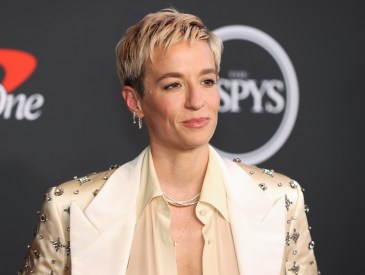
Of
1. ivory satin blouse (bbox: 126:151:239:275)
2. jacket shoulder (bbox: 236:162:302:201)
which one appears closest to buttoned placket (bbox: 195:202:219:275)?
ivory satin blouse (bbox: 126:151:239:275)

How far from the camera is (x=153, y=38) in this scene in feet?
6.95

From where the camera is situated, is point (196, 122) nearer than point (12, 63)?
Yes

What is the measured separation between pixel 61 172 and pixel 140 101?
3.44ft

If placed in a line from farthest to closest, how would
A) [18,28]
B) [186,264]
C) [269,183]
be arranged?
1. [18,28]
2. [269,183]
3. [186,264]

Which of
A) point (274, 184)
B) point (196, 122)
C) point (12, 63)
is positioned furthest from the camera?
point (12, 63)

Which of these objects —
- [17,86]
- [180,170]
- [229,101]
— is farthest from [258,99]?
[180,170]

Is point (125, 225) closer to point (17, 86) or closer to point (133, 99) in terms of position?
point (133, 99)

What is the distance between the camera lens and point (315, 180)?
3312 mm

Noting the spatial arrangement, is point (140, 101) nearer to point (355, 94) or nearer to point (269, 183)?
point (269, 183)

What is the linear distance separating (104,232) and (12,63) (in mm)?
1182

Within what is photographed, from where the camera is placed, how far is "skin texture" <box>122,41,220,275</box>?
2076mm

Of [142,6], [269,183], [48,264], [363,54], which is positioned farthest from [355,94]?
[48,264]

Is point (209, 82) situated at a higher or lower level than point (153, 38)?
lower

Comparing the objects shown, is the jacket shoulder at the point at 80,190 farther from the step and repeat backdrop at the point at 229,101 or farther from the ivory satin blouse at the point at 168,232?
the step and repeat backdrop at the point at 229,101
